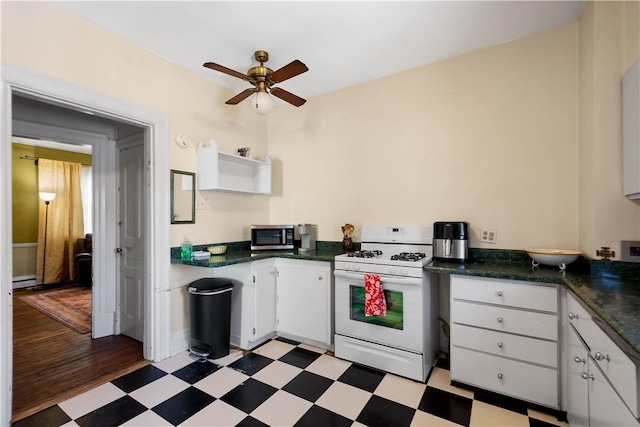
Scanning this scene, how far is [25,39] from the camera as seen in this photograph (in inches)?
70.8

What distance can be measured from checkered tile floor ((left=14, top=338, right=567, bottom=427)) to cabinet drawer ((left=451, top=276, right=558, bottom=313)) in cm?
67

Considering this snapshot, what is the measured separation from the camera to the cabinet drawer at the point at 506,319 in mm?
1766

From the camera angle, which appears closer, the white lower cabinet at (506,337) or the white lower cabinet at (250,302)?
the white lower cabinet at (506,337)

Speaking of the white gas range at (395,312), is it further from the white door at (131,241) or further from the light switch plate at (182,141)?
the white door at (131,241)

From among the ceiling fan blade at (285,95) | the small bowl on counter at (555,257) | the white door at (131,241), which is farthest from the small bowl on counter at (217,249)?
the small bowl on counter at (555,257)

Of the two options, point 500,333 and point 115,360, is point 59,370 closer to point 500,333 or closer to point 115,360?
point 115,360

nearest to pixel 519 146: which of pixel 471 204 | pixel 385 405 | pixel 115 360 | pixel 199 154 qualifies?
pixel 471 204

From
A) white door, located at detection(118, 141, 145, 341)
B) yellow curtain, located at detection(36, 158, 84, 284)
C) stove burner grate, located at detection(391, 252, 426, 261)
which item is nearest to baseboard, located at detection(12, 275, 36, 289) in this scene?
yellow curtain, located at detection(36, 158, 84, 284)

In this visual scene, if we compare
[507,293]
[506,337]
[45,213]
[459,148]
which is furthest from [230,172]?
[45,213]

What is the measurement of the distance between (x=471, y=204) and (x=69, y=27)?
3334 mm

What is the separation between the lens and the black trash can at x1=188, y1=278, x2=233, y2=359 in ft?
8.12

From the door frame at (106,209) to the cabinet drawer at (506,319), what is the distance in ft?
7.91

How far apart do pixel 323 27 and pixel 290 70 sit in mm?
479

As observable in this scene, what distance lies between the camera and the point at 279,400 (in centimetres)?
195
